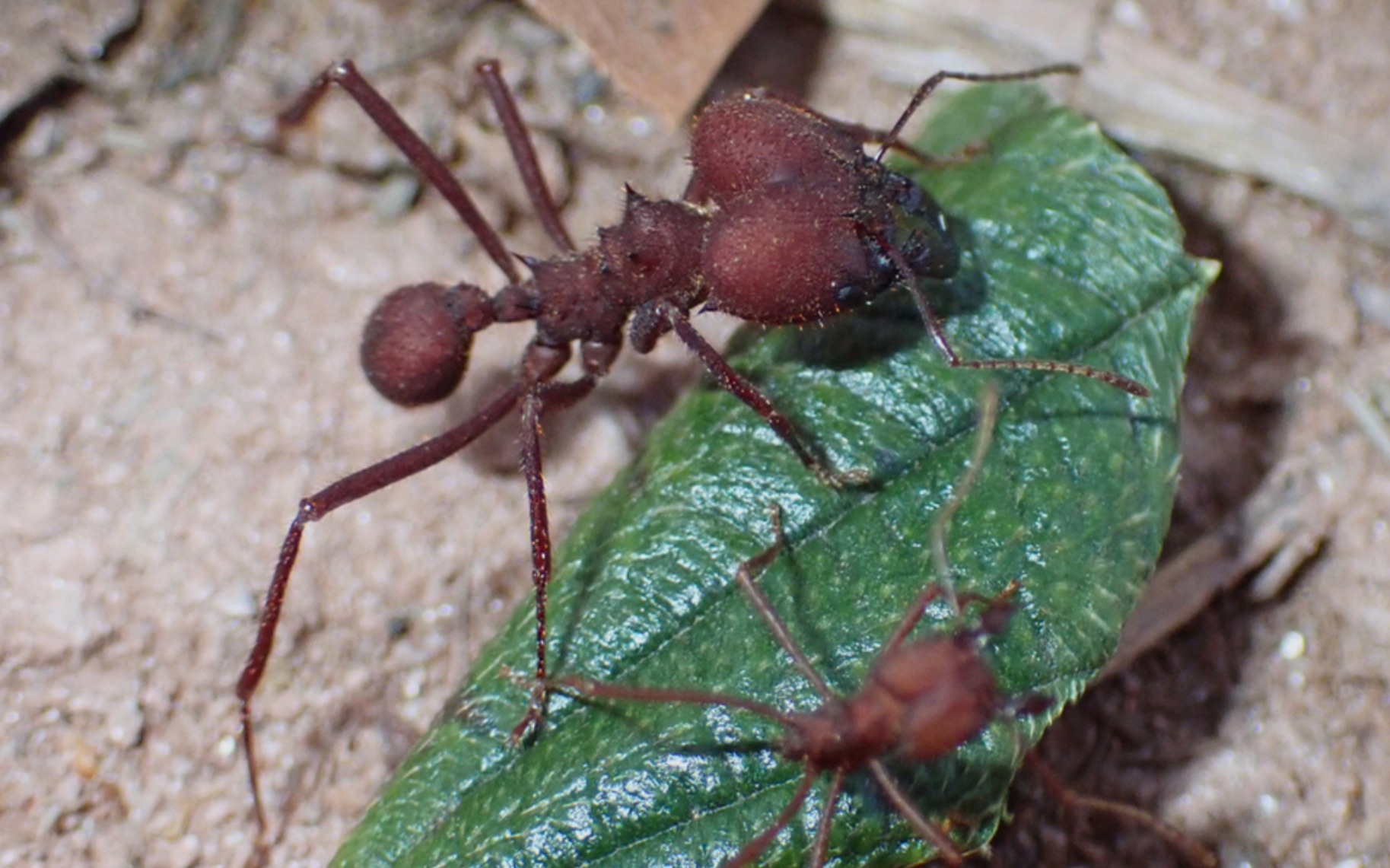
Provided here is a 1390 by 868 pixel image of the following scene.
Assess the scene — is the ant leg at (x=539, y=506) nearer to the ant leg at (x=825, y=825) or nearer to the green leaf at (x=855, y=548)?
the green leaf at (x=855, y=548)

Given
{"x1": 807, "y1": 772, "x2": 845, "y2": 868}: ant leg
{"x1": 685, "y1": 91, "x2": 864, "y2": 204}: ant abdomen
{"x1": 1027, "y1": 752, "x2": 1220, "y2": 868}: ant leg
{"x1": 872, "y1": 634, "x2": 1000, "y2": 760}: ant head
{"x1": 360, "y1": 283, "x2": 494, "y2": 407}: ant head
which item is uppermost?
{"x1": 685, "y1": 91, "x2": 864, "y2": 204}: ant abdomen

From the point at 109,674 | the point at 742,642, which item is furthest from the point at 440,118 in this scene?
the point at 742,642

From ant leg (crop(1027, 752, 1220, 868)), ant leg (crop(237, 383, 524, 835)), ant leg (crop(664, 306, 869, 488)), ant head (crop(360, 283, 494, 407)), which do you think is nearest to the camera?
ant leg (crop(1027, 752, 1220, 868))

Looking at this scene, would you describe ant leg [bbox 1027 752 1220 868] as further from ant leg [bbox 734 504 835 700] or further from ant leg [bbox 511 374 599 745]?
ant leg [bbox 511 374 599 745]

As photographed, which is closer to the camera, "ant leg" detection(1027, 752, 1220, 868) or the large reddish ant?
"ant leg" detection(1027, 752, 1220, 868)

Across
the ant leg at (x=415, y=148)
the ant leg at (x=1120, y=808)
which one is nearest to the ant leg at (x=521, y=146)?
the ant leg at (x=415, y=148)

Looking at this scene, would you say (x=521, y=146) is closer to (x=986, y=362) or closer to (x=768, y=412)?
(x=768, y=412)

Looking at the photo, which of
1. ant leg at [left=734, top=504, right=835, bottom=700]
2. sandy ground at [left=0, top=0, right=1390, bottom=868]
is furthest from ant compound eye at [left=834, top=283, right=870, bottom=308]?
sandy ground at [left=0, top=0, right=1390, bottom=868]
